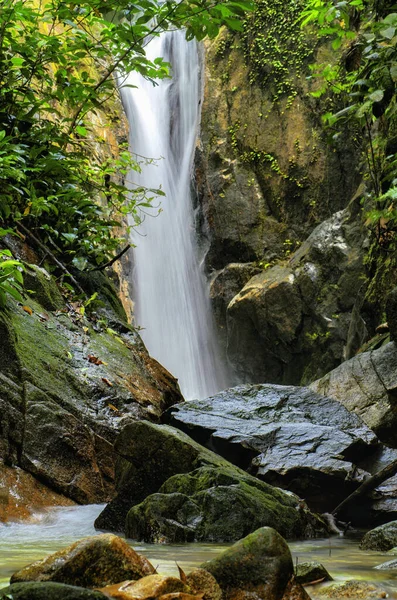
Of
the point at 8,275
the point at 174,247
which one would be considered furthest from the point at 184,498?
the point at 174,247

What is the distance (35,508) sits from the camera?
418cm

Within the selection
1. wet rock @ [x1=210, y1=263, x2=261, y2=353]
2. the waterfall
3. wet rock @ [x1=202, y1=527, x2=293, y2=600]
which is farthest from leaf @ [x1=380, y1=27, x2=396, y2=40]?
wet rock @ [x1=210, y1=263, x2=261, y2=353]

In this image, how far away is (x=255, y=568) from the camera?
6.94 feet

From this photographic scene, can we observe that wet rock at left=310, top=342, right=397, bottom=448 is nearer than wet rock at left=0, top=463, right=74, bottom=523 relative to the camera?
No

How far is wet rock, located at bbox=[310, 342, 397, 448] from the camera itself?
656cm

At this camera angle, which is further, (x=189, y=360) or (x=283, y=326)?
(x=189, y=360)

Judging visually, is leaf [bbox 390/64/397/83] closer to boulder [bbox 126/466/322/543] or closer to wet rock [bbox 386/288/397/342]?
wet rock [bbox 386/288/397/342]

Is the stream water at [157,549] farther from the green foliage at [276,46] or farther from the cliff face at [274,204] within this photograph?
the green foliage at [276,46]

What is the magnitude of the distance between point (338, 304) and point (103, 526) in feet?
32.8

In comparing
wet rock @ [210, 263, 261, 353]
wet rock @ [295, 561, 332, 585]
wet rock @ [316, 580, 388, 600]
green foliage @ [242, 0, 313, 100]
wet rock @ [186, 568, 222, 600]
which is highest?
green foliage @ [242, 0, 313, 100]

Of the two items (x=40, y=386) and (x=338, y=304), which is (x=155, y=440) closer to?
(x=40, y=386)

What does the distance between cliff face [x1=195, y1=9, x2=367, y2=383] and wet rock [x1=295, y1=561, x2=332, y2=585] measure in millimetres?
10885

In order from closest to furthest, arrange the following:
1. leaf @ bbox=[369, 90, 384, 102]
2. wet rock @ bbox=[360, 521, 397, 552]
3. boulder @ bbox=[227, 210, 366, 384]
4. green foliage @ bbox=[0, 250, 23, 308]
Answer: wet rock @ bbox=[360, 521, 397, 552] → green foliage @ bbox=[0, 250, 23, 308] → leaf @ bbox=[369, 90, 384, 102] → boulder @ bbox=[227, 210, 366, 384]

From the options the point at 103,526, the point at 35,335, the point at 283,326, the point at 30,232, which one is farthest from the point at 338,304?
the point at 103,526
